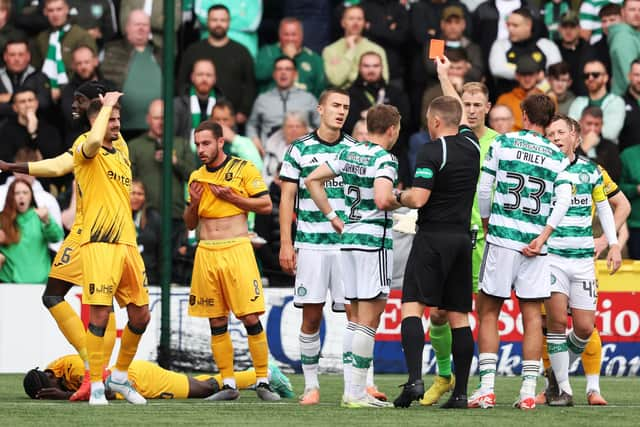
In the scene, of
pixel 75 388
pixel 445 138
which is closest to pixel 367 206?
pixel 445 138

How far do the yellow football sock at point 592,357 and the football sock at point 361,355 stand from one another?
6.99 feet

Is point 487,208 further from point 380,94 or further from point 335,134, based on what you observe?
point 380,94

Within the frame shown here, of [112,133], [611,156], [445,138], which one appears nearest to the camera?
[445,138]

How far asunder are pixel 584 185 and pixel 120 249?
3.60 m

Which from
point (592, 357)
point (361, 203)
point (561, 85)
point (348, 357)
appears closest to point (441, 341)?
point (348, 357)

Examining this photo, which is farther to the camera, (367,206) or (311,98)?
(311,98)

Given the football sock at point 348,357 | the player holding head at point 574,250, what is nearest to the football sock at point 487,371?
the player holding head at point 574,250

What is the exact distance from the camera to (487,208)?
10.7 m

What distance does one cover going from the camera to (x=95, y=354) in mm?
10586

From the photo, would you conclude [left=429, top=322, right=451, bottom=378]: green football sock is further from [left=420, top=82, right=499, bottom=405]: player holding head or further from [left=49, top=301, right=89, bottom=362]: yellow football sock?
[left=49, top=301, right=89, bottom=362]: yellow football sock

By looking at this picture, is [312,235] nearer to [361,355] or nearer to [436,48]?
[361,355]

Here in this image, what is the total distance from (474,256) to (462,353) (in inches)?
75.0

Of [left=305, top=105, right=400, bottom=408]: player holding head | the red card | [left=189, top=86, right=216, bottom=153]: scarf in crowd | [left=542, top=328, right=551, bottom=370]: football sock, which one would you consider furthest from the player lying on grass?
[left=189, top=86, right=216, bottom=153]: scarf in crowd

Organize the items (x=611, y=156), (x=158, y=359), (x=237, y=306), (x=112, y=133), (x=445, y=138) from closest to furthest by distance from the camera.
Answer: (x=445, y=138)
(x=112, y=133)
(x=237, y=306)
(x=158, y=359)
(x=611, y=156)
